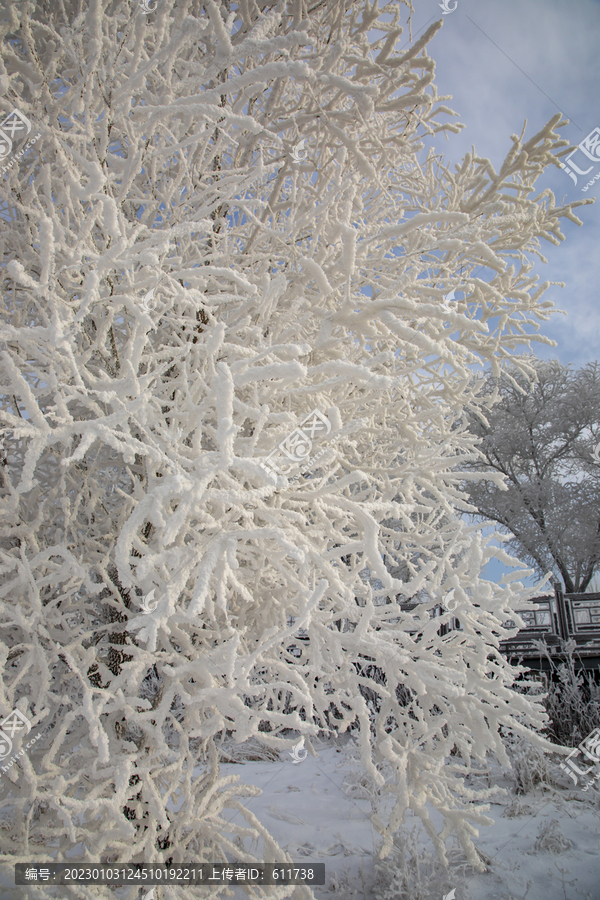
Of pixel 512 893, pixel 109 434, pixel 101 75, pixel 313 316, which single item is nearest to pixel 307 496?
pixel 109 434

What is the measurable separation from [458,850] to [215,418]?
3627 millimetres

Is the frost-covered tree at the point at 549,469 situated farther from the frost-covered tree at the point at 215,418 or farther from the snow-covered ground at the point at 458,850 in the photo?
the frost-covered tree at the point at 215,418

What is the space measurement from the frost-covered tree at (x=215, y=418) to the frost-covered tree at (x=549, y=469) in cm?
1149

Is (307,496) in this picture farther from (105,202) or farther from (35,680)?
(35,680)

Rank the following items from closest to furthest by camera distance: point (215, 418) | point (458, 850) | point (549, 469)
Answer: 1. point (215, 418)
2. point (458, 850)
3. point (549, 469)

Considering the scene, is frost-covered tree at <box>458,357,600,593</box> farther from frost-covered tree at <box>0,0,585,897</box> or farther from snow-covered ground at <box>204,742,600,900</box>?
frost-covered tree at <box>0,0,585,897</box>

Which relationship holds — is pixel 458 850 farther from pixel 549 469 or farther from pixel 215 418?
pixel 549 469

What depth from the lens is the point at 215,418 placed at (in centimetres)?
236

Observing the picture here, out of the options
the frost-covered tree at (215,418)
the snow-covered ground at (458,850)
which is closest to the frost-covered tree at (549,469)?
the snow-covered ground at (458,850)

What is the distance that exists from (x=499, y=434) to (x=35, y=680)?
14.7m

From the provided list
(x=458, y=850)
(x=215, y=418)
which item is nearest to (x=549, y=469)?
(x=458, y=850)

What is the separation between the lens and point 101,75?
6.40ft

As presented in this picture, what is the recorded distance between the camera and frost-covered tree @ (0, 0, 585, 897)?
154cm

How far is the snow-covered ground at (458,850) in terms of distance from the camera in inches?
121
